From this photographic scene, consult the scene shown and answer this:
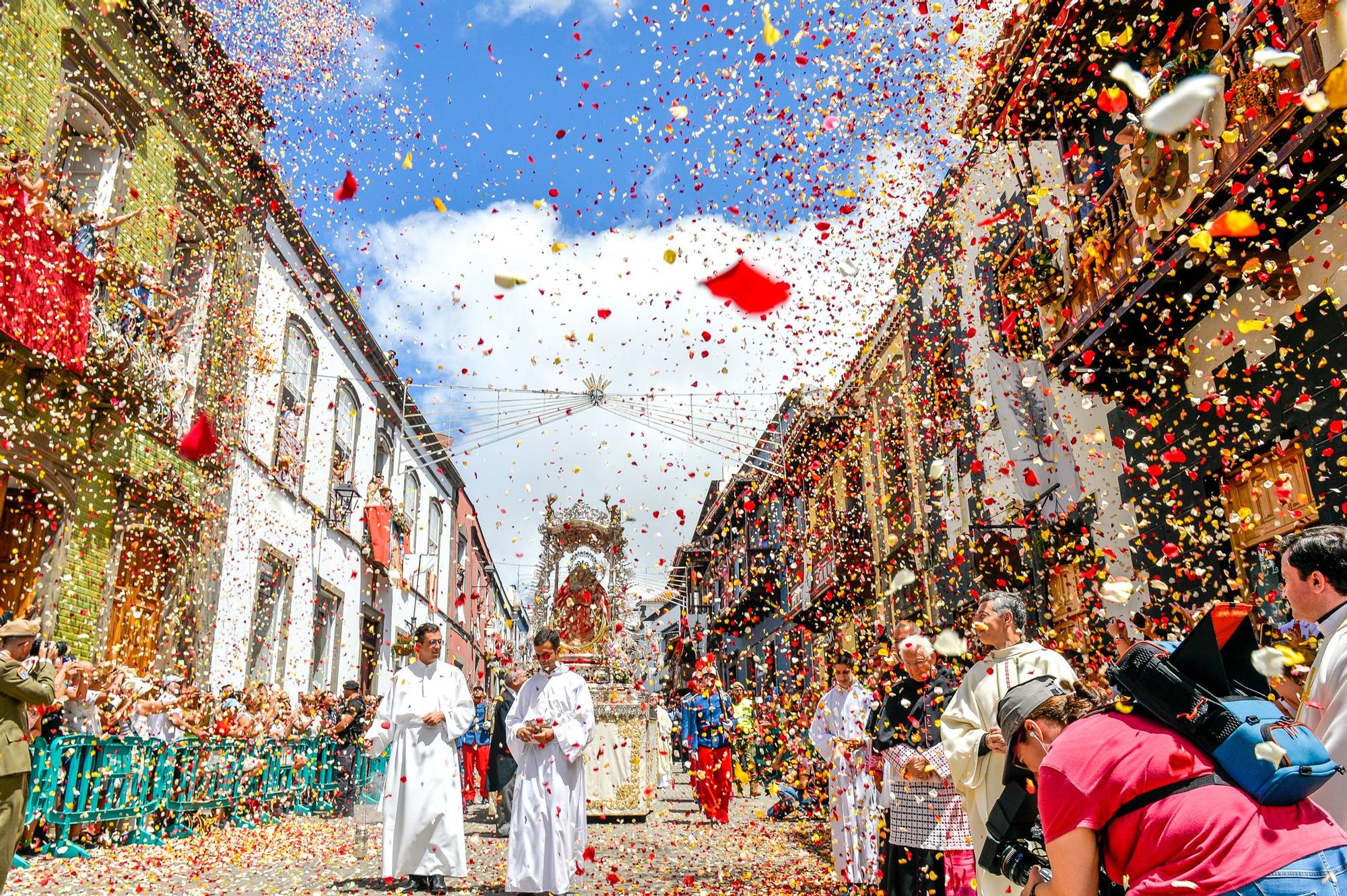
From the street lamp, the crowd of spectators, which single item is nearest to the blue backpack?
the crowd of spectators

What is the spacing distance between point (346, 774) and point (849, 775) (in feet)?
28.7

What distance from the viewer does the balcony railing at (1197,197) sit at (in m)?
6.63

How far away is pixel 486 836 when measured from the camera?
1065 centimetres

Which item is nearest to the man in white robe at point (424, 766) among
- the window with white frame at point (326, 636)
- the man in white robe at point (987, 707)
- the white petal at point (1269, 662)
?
the man in white robe at point (987, 707)

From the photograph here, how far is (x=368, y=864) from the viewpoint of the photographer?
8031 mm

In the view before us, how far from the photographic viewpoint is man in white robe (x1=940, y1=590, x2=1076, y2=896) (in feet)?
12.9

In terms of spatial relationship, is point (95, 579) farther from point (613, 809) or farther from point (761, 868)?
point (761, 868)

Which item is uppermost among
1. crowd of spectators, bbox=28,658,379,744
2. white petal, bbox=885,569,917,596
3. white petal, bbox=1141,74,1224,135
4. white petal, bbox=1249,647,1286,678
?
white petal, bbox=885,569,917,596

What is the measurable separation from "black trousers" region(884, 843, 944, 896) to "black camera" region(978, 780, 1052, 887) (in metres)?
2.35

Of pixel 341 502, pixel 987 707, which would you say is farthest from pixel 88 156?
pixel 987 707

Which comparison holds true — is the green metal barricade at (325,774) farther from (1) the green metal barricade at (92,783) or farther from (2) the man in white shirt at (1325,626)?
(2) the man in white shirt at (1325,626)

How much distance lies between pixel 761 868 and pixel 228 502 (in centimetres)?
908

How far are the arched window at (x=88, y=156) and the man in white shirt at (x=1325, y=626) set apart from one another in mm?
11355

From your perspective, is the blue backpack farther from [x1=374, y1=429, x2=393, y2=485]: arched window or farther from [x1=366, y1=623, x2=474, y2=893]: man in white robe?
[x1=374, y1=429, x2=393, y2=485]: arched window
